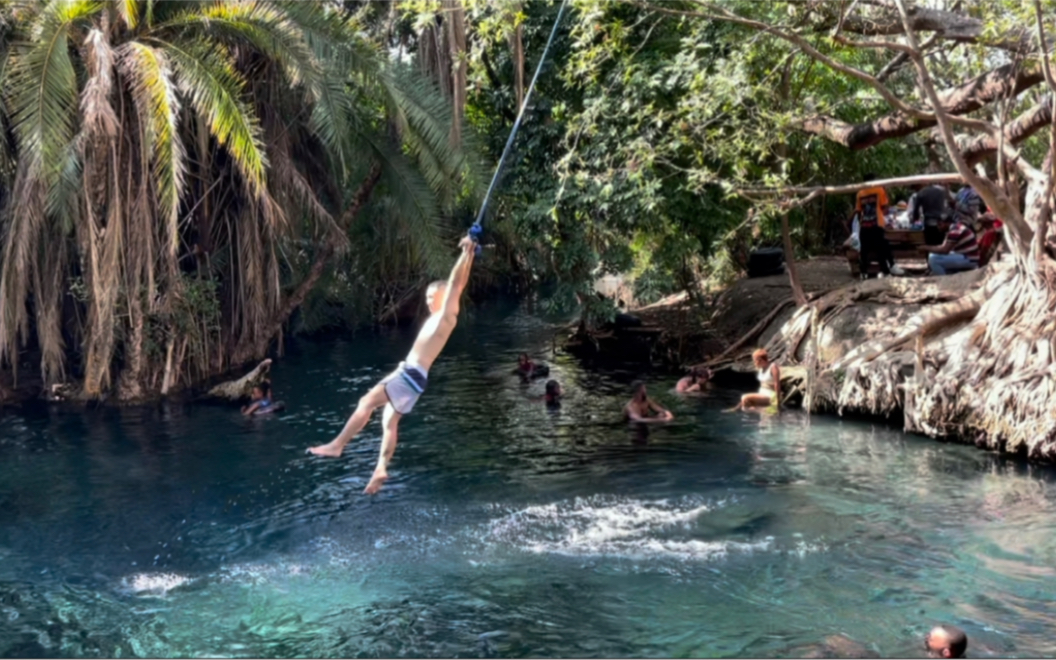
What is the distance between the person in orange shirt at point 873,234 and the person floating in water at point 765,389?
4.55m

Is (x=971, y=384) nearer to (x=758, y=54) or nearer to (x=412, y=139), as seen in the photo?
(x=758, y=54)

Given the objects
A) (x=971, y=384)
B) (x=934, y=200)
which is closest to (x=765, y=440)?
(x=971, y=384)

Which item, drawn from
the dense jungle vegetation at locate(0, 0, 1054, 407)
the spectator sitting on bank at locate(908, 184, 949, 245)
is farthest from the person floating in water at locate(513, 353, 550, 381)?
the spectator sitting on bank at locate(908, 184, 949, 245)

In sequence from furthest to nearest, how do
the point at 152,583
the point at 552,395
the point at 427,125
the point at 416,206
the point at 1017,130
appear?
1. the point at 416,206
2. the point at 427,125
3. the point at 552,395
4. the point at 1017,130
5. the point at 152,583

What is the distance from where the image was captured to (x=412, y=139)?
23.1m

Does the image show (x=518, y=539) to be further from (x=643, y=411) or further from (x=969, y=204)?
(x=969, y=204)

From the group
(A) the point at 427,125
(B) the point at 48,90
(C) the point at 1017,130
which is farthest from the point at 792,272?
(B) the point at 48,90

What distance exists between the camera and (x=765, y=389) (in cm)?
2036

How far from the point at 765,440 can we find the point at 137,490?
9.69 meters

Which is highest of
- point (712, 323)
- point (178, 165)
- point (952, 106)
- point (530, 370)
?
point (952, 106)

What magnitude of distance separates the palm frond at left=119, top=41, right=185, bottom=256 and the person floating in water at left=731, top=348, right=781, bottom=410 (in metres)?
10.4

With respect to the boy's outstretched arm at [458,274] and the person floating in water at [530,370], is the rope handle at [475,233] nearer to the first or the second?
the boy's outstretched arm at [458,274]

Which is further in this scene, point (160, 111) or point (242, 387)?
point (242, 387)

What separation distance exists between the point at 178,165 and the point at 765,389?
1085cm
